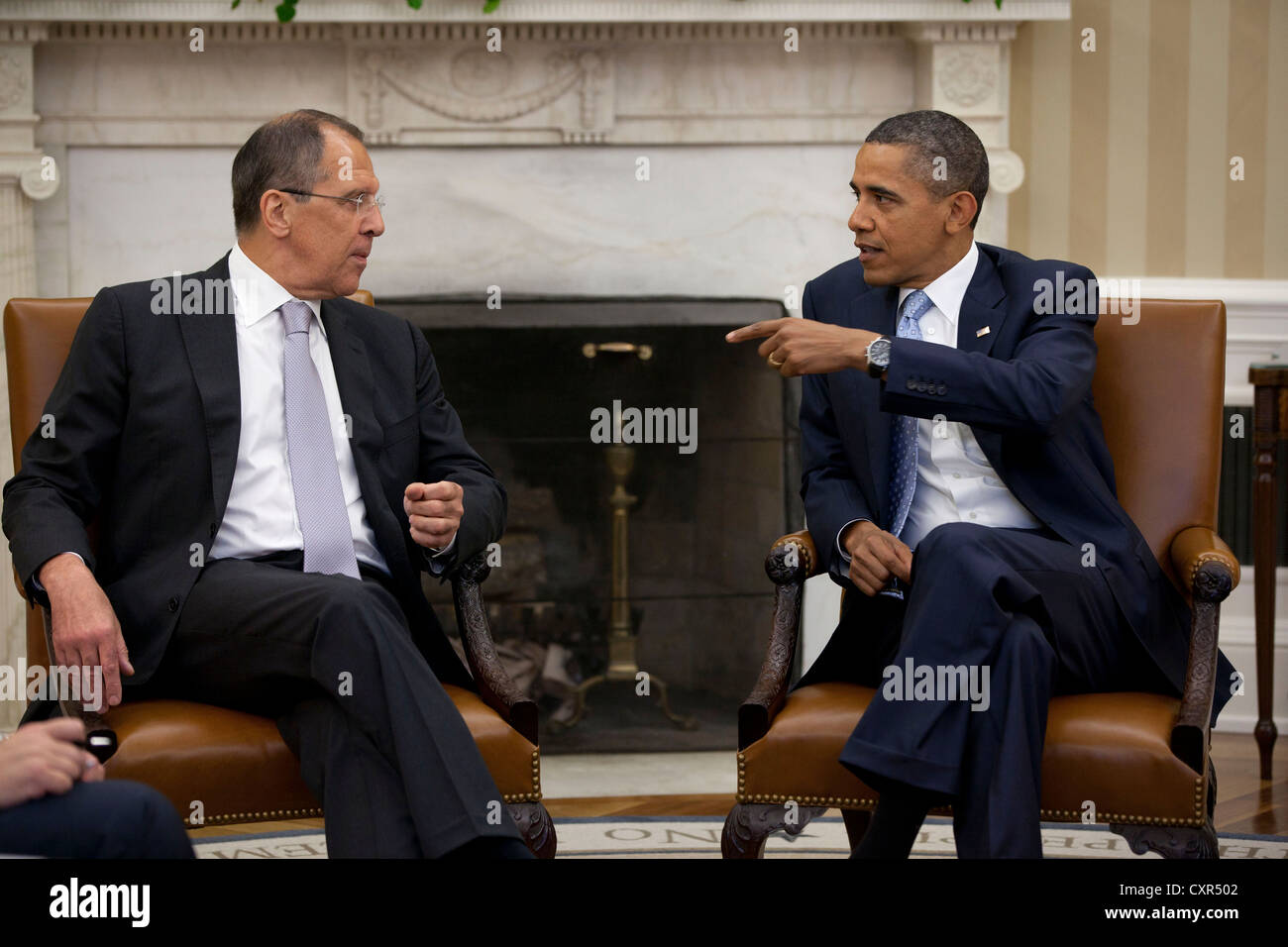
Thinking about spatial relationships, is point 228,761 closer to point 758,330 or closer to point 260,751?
point 260,751

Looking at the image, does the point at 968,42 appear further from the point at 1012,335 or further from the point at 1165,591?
the point at 1165,591

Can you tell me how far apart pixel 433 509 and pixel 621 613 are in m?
1.84

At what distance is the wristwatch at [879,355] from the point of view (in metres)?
2.09

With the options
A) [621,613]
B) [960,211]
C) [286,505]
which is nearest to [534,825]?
[286,505]

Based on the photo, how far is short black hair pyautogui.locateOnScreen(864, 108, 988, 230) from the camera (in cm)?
231

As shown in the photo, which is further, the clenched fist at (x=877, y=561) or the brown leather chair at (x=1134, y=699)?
the clenched fist at (x=877, y=561)

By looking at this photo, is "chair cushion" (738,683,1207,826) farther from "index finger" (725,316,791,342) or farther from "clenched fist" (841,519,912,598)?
"index finger" (725,316,791,342)

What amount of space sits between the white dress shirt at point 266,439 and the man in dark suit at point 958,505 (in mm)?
712

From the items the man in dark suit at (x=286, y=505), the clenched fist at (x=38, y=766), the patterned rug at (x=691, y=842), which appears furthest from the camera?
the patterned rug at (x=691, y=842)

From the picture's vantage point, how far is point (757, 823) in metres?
2.04

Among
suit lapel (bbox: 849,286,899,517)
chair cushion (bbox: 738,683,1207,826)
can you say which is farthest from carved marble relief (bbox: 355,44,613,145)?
chair cushion (bbox: 738,683,1207,826)

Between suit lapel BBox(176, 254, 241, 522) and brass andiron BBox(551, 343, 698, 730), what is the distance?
Result: 169 cm

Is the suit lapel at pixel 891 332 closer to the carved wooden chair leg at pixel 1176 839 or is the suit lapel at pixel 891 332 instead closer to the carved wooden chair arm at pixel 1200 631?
the carved wooden chair arm at pixel 1200 631

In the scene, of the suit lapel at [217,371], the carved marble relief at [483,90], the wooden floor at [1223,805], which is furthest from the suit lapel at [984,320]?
the carved marble relief at [483,90]
